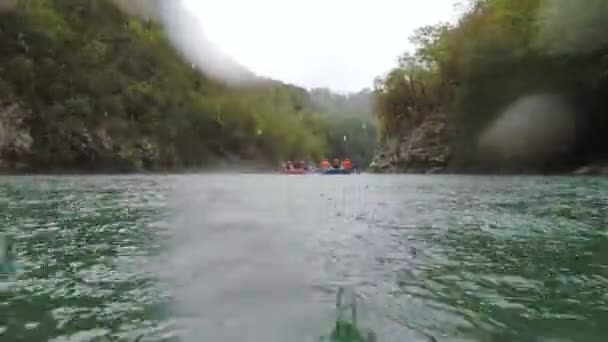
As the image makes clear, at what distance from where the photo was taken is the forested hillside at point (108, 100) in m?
50.6

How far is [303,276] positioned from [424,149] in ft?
140

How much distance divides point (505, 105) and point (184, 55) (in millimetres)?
46875

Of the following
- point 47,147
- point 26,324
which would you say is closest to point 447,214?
point 26,324

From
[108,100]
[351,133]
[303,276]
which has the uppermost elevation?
[351,133]

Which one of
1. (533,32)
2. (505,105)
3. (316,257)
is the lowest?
(316,257)

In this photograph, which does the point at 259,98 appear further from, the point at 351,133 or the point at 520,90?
the point at 520,90

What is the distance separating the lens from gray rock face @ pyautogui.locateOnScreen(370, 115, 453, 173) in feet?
150

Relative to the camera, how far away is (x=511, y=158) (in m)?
38.7

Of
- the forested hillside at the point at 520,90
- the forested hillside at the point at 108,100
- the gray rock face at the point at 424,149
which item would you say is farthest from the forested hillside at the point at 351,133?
the forested hillside at the point at 520,90

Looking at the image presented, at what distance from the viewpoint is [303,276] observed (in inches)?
249

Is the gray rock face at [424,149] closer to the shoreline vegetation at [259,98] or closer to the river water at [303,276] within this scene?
the shoreline vegetation at [259,98]

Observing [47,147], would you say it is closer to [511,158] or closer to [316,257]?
[511,158]

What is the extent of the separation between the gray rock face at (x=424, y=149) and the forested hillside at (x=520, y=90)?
0.11 metres

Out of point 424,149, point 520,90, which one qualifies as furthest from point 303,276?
point 424,149
